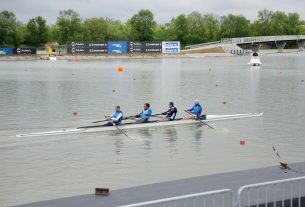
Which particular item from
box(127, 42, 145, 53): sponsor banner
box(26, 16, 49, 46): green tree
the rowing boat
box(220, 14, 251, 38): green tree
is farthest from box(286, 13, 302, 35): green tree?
the rowing boat

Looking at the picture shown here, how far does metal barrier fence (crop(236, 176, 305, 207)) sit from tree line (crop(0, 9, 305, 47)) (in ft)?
378

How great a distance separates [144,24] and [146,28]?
6.17 ft

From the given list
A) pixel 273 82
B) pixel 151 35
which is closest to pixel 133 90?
pixel 273 82

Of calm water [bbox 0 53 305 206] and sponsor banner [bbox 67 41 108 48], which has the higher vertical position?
sponsor banner [bbox 67 41 108 48]

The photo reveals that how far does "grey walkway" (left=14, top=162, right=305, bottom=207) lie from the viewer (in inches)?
421

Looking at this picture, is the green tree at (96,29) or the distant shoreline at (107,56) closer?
the distant shoreline at (107,56)

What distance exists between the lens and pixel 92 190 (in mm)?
→ 14852

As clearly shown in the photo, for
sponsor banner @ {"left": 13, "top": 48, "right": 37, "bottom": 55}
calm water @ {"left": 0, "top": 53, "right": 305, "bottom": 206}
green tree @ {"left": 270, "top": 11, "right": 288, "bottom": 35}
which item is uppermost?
green tree @ {"left": 270, "top": 11, "right": 288, "bottom": 35}

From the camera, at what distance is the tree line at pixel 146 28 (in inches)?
4943

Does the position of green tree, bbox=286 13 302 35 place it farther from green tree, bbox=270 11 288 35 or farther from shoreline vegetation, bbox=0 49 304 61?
shoreline vegetation, bbox=0 49 304 61

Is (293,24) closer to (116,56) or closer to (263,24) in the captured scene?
(263,24)

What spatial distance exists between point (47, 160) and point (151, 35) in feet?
408

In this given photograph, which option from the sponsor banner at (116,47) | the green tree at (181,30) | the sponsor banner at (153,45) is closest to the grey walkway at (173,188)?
the sponsor banner at (116,47)

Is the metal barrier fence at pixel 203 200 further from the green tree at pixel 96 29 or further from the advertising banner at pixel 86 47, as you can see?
the green tree at pixel 96 29
